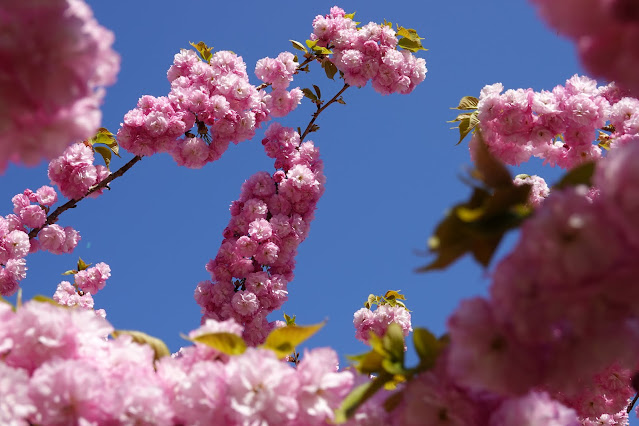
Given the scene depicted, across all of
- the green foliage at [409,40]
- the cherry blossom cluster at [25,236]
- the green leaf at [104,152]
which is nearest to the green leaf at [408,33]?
the green foliage at [409,40]

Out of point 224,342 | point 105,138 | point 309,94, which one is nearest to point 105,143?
point 105,138

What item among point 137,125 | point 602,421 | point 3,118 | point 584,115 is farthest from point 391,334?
point 137,125

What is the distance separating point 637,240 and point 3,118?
0.88 m

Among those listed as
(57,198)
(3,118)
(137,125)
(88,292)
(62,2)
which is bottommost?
(3,118)

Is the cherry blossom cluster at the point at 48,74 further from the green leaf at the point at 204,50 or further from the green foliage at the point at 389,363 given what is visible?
the green leaf at the point at 204,50

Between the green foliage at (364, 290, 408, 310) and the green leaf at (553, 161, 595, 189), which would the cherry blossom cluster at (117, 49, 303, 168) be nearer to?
the green foliage at (364, 290, 408, 310)

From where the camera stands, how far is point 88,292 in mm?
5746

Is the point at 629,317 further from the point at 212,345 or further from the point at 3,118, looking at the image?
the point at 3,118

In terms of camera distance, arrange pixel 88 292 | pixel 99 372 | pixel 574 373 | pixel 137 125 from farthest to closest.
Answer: pixel 88 292 < pixel 137 125 < pixel 99 372 < pixel 574 373

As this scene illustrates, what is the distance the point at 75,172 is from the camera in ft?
13.8

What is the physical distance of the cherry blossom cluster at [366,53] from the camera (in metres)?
4.77

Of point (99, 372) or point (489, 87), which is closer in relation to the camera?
point (99, 372)

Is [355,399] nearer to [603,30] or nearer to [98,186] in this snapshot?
[603,30]

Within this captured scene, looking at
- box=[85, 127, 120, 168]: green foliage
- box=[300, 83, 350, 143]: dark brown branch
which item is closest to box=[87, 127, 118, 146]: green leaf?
box=[85, 127, 120, 168]: green foliage
